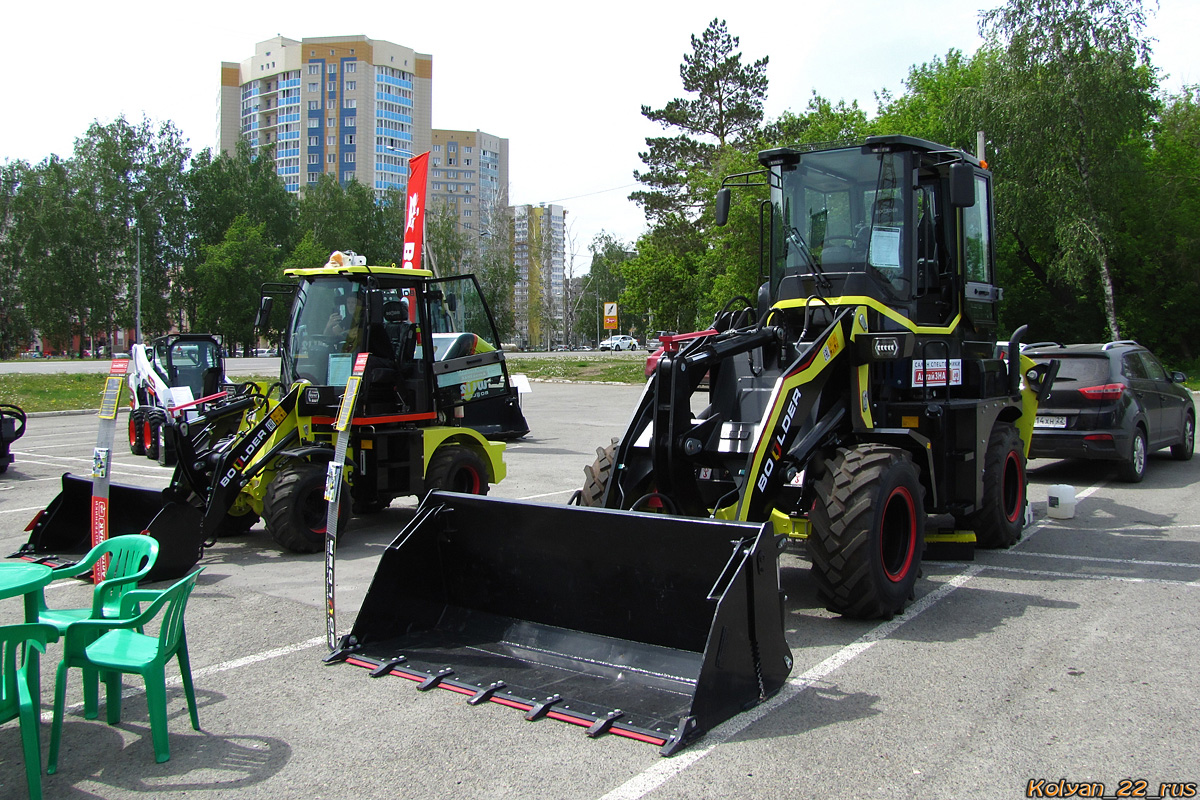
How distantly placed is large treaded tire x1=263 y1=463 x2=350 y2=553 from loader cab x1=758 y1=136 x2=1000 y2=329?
4310 millimetres

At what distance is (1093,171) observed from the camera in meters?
31.2

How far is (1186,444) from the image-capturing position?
527 inches

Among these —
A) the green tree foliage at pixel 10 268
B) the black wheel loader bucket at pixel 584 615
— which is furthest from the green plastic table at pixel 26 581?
the green tree foliage at pixel 10 268

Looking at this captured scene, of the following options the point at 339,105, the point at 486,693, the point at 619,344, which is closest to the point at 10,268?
the point at 619,344

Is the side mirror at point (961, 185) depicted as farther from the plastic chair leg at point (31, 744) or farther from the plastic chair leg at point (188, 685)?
the plastic chair leg at point (31, 744)

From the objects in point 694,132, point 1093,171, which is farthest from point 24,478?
point 694,132

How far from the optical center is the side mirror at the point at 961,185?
6.54m

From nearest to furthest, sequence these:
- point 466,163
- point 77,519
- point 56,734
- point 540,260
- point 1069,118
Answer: point 56,734 < point 77,519 < point 1069,118 < point 540,260 < point 466,163

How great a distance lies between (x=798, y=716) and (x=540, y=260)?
3220 inches

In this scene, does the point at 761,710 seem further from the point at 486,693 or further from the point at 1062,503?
the point at 1062,503

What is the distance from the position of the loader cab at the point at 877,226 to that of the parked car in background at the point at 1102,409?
4599mm

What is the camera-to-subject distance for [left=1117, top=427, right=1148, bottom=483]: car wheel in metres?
11.2

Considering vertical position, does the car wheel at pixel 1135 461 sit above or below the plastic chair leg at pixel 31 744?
above

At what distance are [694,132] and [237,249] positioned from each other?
33468mm
